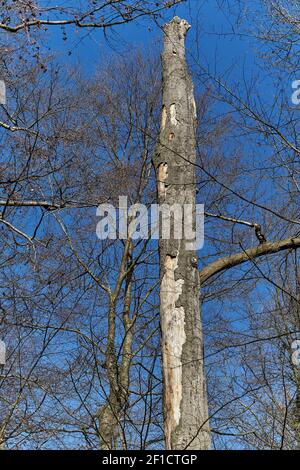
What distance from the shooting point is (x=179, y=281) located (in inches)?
158

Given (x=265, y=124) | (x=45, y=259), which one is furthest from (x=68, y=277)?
(x=265, y=124)

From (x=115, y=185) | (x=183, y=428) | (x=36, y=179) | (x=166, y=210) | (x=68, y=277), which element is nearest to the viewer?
(x=183, y=428)

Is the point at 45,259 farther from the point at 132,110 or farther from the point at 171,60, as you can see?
the point at 132,110

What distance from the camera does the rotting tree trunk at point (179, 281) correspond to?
3574mm

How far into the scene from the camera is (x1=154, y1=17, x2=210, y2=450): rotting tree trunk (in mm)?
3574

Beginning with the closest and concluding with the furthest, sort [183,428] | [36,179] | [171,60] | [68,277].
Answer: [183,428]
[171,60]
[36,179]
[68,277]

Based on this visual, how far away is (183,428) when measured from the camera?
3520mm

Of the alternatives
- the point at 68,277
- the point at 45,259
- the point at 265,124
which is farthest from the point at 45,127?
the point at 265,124
